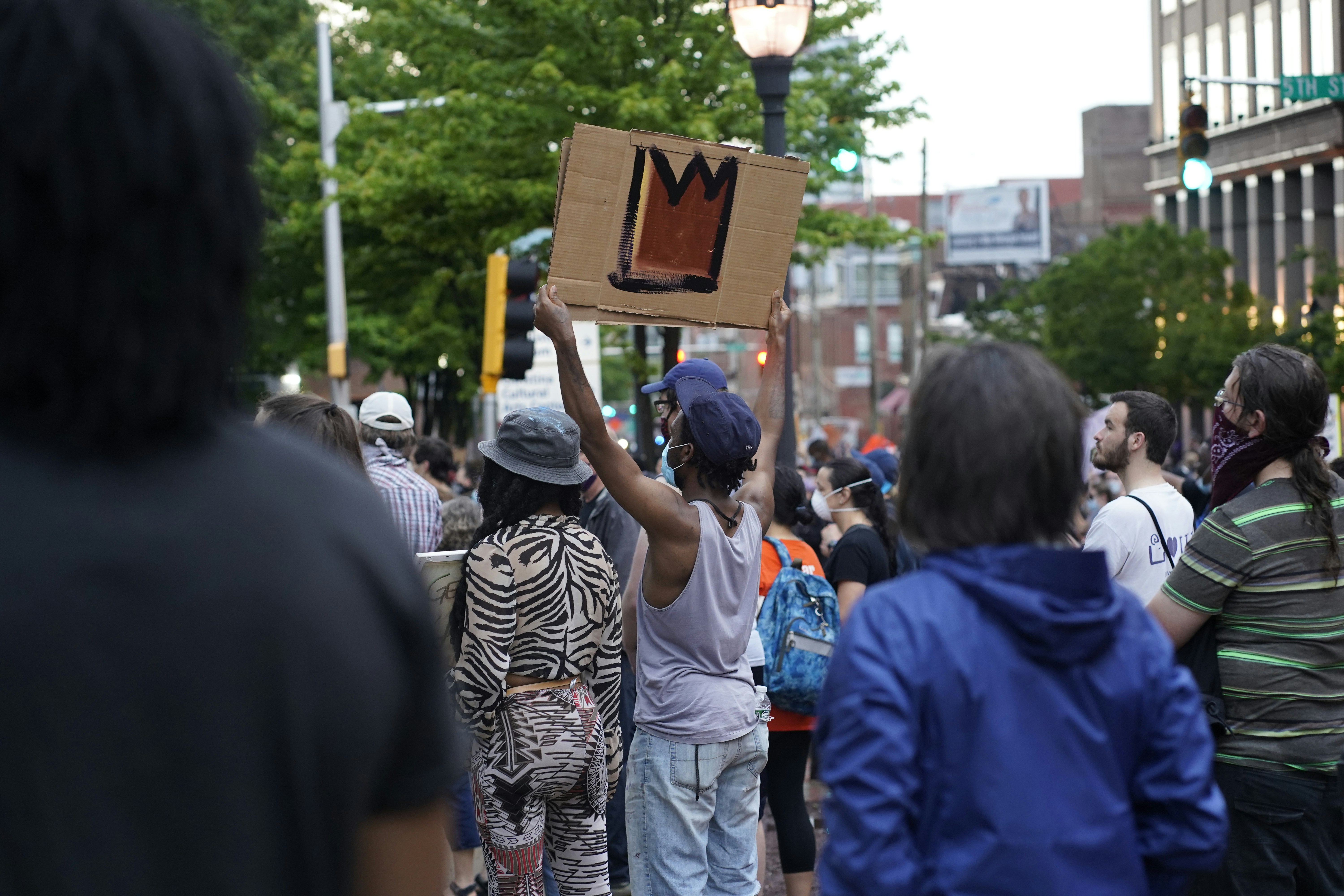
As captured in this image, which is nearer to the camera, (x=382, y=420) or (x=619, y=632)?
(x=619, y=632)

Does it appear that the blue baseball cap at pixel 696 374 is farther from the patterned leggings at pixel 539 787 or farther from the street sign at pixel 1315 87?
the street sign at pixel 1315 87

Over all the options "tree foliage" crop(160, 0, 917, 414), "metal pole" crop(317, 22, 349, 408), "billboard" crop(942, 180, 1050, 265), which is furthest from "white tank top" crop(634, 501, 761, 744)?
"billboard" crop(942, 180, 1050, 265)

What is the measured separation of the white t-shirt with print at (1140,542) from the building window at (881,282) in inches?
3954

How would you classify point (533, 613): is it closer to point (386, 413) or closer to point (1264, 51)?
point (386, 413)

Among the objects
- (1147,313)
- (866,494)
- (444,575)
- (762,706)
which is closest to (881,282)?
(1147,313)

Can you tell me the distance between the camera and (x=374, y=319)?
29344mm

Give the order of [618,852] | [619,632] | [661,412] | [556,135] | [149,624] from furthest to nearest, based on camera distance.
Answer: [556,135]
[618,852]
[661,412]
[619,632]
[149,624]

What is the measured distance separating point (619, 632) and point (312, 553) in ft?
11.3

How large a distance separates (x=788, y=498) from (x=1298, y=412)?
2869 millimetres

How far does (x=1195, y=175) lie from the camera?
1560 centimetres

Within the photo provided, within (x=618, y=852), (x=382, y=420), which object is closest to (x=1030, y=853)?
(x=382, y=420)

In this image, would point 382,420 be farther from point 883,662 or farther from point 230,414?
point 230,414

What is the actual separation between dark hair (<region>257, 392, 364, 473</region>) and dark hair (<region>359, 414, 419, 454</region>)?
71.5 inches

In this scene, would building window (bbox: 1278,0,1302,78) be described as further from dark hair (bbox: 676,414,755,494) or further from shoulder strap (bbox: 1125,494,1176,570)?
dark hair (bbox: 676,414,755,494)
